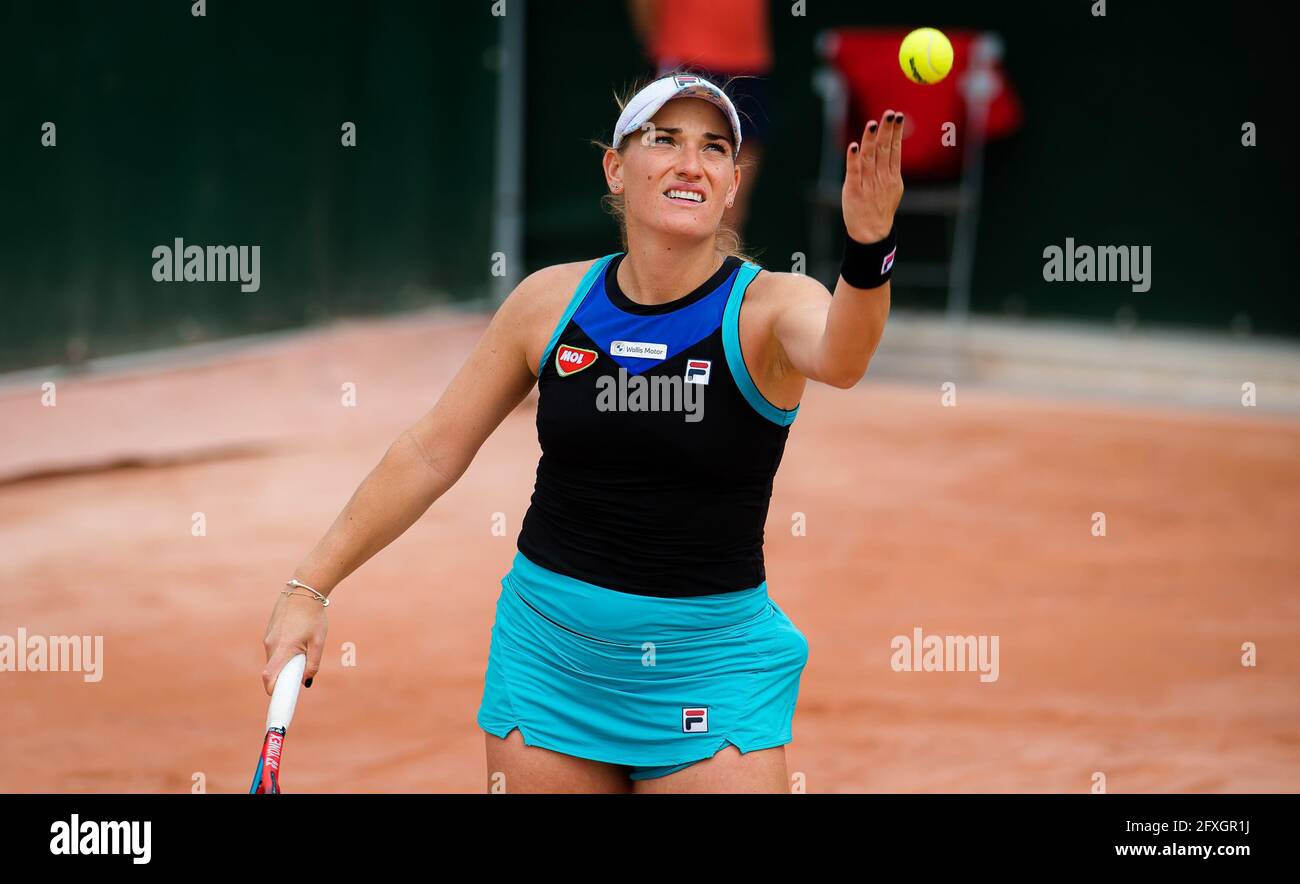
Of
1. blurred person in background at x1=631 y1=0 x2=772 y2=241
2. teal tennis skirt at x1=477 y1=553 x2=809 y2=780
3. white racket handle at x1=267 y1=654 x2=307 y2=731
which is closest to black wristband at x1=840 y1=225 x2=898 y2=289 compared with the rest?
teal tennis skirt at x1=477 y1=553 x2=809 y2=780

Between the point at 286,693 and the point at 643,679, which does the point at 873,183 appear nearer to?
the point at 643,679

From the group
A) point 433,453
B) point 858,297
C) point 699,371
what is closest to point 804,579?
point 433,453

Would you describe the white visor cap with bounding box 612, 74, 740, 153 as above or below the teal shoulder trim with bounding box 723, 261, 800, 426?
above

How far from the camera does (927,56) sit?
11.6ft

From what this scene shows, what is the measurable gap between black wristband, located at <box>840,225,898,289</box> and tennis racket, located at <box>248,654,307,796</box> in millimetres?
1282

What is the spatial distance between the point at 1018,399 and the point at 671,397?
875 centimetres

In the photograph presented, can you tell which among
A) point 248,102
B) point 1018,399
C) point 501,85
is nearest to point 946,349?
point 1018,399

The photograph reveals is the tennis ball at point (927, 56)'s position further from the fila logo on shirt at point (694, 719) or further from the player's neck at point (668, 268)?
the fila logo on shirt at point (694, 719)

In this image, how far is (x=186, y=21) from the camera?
420 inches

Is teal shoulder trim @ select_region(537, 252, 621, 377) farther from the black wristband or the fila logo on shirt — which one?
the fila logo on shirt

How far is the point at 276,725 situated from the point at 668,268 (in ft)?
3.74

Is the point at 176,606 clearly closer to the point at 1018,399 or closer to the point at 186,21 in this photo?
the point at 186,21

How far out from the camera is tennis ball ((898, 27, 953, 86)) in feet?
11.5

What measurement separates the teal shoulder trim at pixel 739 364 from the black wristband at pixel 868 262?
1.17 ft
